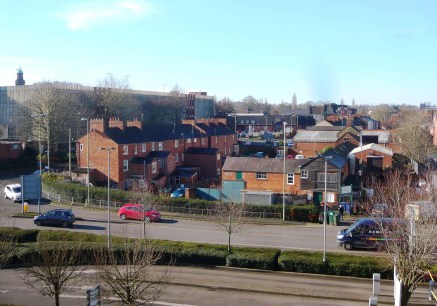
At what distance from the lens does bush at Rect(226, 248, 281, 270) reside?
73.4 feet

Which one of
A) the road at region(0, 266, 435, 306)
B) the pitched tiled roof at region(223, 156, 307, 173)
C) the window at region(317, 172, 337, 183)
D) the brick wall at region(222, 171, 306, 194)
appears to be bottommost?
the road at region(0, 266, 435, 306)

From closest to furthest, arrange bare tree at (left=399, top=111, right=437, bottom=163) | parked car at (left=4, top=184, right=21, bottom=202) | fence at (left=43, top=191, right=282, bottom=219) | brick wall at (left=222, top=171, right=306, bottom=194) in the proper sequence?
1. fence at (left=43, top=191, right=282, bottom=219)
2. parked car at (left=4, top=184, right=21, bottom=202)
3. brick wall at (left=222, top=171, right=306, bottom=194)
4. bare tree at (left=399, top=111, right=437, bottom=163)

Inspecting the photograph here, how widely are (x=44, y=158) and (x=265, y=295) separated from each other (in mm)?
46230

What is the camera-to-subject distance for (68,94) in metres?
70.1

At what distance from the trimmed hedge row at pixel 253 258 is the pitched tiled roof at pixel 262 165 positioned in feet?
57.4

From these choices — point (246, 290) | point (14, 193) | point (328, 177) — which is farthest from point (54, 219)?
point (328, 177)

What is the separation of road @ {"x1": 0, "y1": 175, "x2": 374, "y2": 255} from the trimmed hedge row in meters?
3.27

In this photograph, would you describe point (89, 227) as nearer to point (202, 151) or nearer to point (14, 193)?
point (14, 193)

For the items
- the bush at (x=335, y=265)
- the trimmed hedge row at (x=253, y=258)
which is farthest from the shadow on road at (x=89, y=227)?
the bush at (x=335, y=265)

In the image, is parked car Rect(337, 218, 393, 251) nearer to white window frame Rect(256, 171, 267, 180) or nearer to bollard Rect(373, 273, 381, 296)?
bollard Rect(373, 273, 381, 296)

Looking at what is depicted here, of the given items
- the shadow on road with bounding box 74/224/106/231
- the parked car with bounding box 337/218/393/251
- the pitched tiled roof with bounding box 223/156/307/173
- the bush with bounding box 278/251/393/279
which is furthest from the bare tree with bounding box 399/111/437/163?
the shadow on road with bounding box 74/224/106/231

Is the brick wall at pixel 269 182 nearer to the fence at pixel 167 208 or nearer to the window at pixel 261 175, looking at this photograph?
the window at pixel 261 175

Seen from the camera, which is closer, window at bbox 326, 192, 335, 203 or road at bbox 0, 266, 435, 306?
road at bbox 0, 266, 435, 306

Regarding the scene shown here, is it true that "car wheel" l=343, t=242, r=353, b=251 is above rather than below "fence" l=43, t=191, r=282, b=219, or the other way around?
below
